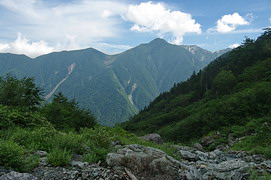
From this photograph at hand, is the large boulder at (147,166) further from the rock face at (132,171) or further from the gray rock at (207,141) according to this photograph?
the gray rock at (207,141)

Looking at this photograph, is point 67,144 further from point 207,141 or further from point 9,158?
point 207,141

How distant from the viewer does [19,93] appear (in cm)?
3222

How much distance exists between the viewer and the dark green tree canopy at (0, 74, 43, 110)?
30.7 metres

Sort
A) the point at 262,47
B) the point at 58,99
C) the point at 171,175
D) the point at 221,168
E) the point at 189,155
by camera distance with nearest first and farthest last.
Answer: the point at 171,175 < the point at 221,168 < the point at 189,155 < the point at 58,99 < the point at 262,47

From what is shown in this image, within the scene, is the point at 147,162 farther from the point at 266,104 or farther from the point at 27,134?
the point at 266,104

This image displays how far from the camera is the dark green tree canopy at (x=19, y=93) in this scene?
3072 centimetres

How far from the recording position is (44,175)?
22.6 feet

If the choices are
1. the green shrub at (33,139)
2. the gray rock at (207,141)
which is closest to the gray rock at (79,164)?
the green shrub at (33,139)

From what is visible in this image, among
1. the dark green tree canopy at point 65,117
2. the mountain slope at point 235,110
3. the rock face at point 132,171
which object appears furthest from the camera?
the mountain slope at point 235,110

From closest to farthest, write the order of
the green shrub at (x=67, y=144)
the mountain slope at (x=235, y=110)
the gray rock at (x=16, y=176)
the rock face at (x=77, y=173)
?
the gray rock at (x=16, y=176) < the rock face at (x=77, y=173) < the green shrub at (x=67, y=144) < the mountain slope at (x=235, y=110)

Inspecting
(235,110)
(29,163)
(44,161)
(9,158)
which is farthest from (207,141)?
(9,158)

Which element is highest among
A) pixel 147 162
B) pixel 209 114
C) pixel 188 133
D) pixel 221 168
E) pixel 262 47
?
pixel 262 47

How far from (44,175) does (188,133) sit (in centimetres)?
4622

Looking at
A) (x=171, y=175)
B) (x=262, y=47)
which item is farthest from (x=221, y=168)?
(x=262, y=47)
